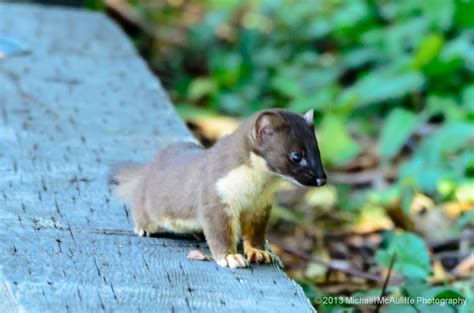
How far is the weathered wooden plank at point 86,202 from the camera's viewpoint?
8.68 ft

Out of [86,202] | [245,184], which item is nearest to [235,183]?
[245,184]

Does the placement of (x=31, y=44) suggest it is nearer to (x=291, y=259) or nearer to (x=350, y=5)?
(x=291, y=259)

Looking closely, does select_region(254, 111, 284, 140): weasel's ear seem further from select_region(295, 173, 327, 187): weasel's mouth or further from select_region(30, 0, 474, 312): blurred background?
select_region(30, 0, 474, 312): blurred background

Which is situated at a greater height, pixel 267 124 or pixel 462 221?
pixel 267 124

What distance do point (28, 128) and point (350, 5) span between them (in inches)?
184

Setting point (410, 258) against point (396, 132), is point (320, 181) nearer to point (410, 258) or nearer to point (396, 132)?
point (410, 258)

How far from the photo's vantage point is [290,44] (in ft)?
29.6

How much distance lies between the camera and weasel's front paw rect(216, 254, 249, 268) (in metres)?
3.00

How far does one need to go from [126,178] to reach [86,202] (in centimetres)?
22

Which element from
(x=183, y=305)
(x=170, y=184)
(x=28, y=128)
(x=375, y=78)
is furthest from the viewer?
(x=375, y=78)

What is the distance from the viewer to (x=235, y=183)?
3119 mm

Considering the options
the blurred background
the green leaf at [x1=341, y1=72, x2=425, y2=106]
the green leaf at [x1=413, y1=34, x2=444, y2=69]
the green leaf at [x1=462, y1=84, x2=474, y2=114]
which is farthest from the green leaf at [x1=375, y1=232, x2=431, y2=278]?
the green leaf at [x1=413, y1=34, x2=444, y2=69]

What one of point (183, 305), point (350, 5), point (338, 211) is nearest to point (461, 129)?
point (338, 211)

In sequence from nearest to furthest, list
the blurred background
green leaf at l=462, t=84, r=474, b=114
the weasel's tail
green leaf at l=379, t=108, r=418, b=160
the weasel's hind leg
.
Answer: the weasel's hind leg, the weasel's tail, the blurred background, green leaf at l=379, t=108, r=418, b=160, green leaf at l=462, t=84, r=474, b=114
